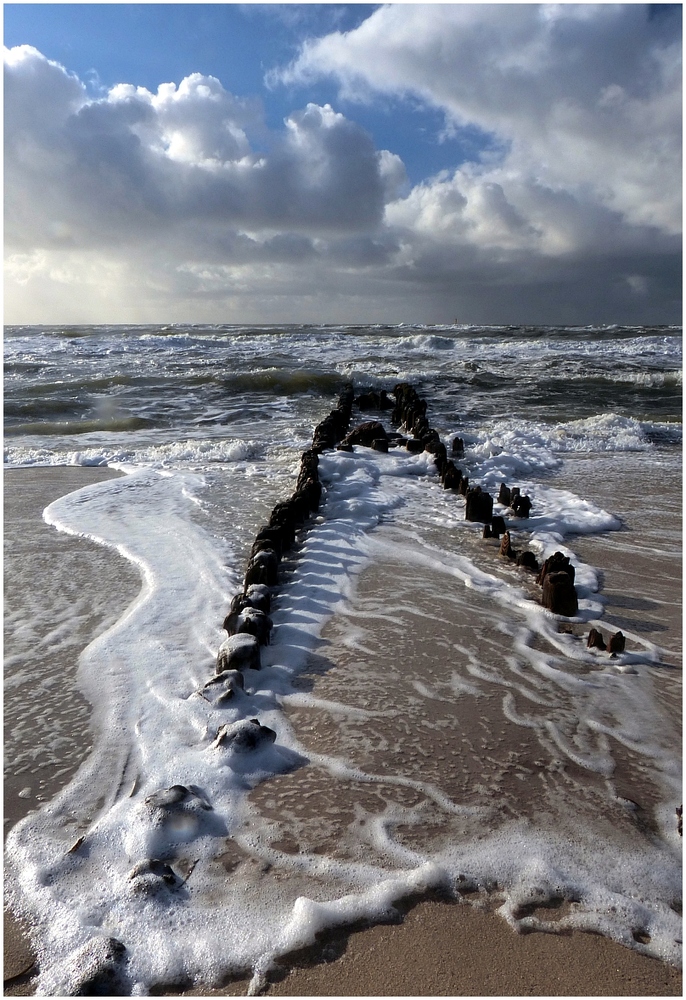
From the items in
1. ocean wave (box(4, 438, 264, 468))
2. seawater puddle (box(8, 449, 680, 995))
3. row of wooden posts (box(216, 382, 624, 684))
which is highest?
ocean wave (box(4, 438, 264, 468))

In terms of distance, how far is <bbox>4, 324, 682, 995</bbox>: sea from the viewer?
5.87 feet

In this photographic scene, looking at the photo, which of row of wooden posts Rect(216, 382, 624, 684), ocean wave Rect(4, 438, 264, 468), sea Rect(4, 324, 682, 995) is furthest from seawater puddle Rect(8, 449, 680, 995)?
ocean wave Rect(4, 438, 264, 468)

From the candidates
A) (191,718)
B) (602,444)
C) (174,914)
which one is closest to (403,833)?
(174,914)

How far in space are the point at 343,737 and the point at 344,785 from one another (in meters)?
0.28

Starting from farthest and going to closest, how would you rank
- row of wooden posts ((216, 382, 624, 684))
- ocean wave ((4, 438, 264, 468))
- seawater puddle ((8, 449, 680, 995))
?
ocean wave ((4, 438, 264, 468)) → row of wooden posts ((216, 382, 624, 684)) → seawater puddle ((8, 449, 680, 995))

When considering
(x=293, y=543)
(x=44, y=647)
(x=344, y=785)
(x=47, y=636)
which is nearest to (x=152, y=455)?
(x=293, y=543)

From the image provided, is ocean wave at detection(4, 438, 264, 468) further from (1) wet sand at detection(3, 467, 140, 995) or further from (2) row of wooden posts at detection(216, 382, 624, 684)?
(1) wet sand at detection(3, 467, 140, 995)

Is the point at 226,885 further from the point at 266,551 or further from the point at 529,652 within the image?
the point at 266,551

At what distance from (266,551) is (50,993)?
9.04 ft

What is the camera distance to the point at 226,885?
1.86m

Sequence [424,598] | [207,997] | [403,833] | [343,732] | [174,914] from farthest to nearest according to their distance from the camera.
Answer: [424,598] → [343,732] → [403,833] → [174,914] → [207,997]

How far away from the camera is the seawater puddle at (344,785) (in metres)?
1.76

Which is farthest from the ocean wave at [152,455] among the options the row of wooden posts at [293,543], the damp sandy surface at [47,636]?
the damp sandy surface at [47,636]

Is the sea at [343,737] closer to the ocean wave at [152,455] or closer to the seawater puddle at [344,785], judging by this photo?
the seawater puddle at [344,785]
